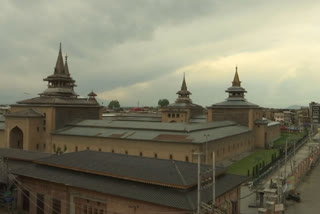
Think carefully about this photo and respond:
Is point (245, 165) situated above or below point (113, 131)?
below

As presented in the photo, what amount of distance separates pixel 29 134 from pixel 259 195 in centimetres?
3859

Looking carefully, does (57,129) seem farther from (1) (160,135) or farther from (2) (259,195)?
(2) (259,195)

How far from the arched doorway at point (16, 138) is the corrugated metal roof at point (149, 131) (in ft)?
22.6

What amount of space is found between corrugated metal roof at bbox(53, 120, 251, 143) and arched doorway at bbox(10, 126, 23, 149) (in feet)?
22.6

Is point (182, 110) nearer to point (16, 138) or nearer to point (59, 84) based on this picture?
point (59, 84)

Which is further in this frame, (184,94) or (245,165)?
(184,94)

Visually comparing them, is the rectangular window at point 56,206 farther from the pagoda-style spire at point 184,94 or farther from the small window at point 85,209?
the pagoda-style spire at point 184,94

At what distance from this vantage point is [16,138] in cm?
5303

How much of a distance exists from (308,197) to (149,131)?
2529cm

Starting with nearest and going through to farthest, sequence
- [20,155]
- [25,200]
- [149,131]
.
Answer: [25,200]
[20,155]
[149,131]

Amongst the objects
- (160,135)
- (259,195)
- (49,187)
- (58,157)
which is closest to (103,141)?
(160,135)

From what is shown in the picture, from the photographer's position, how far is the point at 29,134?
50.1 metres

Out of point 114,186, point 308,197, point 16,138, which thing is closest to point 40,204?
point 114,186

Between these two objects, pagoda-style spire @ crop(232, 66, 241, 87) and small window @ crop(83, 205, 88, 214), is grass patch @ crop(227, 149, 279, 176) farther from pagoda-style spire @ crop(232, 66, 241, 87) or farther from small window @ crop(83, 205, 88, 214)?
pagoda-style spire @ crop(232, 66, 241, 87)
